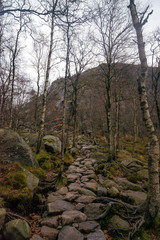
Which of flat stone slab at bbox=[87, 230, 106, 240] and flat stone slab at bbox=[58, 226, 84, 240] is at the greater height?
flat stone slab at bbox=[58, 226, 84, 240]

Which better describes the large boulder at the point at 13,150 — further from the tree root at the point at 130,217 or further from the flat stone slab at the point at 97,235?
the flat stone slab at the point at 97,235

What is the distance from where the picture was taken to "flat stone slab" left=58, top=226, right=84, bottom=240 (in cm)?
260

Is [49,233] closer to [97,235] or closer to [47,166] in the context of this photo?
[97,235]

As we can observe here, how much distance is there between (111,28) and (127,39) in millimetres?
1611

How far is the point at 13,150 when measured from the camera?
15.9ft

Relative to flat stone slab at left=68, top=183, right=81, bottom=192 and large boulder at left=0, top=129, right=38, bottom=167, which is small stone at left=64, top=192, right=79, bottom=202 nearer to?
flat stone slab at left=68, top=183, right=81, bottom=192

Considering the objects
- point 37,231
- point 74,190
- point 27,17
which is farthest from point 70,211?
point 27,17

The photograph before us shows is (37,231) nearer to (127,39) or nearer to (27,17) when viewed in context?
(27,17)

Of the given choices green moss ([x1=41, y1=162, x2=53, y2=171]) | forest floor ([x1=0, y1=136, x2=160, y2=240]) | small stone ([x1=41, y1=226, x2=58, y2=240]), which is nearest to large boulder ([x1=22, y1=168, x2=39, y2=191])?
forest floor ([x1=0, y1=136, x2=160, y2=240])

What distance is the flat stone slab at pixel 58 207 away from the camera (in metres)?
3.45

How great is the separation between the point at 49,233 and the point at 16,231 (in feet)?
2.35

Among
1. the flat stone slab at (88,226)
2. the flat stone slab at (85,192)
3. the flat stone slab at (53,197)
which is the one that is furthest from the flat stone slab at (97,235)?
the flat stone slab at (85,192)

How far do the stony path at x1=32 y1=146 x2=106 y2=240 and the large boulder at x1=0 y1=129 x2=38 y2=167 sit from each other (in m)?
1.77

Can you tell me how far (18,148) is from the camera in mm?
4984
